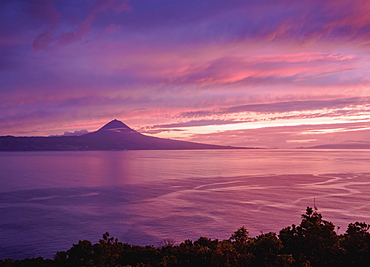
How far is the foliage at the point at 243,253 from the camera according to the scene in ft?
66.6

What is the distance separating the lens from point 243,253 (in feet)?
70.3

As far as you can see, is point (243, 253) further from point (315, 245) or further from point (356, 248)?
point (356, 248)

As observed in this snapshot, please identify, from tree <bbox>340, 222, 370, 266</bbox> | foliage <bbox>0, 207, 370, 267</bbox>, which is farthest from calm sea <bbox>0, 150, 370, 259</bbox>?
tree <bbox>340, 222, 370, 266</bbox>

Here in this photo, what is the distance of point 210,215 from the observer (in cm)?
4822

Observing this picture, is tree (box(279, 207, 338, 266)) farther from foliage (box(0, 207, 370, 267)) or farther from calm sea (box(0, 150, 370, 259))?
calm sea (box(0, 150, 370, 259))

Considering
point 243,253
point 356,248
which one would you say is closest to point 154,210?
point 243,253

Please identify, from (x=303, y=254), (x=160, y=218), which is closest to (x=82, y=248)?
(x=303, y=254)

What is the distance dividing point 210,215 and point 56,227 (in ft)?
68.1

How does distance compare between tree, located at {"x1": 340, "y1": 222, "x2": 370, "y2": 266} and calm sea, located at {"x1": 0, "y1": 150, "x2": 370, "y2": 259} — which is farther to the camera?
calm sea, located at {"x1": 0, "y1": 150, "x2": 370, "y2": 259}

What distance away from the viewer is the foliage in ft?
66.6

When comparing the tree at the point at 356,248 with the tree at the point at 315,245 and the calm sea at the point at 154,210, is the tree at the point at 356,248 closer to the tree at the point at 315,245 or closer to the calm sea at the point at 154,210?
the tree at the point at 315,245

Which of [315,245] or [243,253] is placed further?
[315,245]

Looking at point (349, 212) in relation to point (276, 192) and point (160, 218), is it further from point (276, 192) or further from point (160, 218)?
point (160, 218)

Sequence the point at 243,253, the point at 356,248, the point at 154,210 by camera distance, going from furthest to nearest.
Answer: the point at 154,210
the point at 356,248
the point at 243,253
